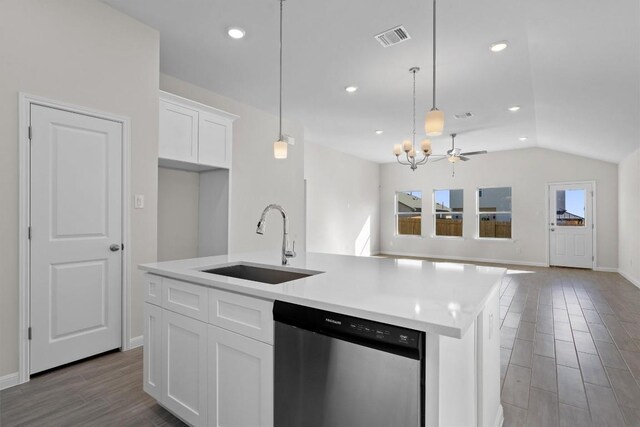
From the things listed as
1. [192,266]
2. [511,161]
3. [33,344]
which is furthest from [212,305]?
[511,161]

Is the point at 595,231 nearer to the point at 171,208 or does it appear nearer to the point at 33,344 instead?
the point at 171,208

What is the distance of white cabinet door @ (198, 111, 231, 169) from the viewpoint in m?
3.70

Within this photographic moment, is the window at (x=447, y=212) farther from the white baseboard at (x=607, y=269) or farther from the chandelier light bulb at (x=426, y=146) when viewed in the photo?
the chandelier light bulb at (x=426, y=146)

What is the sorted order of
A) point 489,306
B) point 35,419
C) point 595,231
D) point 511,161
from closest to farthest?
point 489,306, point 35,419, point 595,231, point 511,161

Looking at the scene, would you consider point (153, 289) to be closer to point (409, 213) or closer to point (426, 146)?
point (426, 146)

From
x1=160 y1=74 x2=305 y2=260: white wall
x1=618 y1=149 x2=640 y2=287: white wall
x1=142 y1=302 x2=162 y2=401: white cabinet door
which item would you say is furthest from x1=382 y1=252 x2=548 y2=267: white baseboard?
x1=142 y1=302 x2=162 y2=401: white cabinet door

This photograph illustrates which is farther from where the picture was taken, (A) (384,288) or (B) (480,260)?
(B) (480,260)

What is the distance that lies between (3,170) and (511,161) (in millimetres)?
9039

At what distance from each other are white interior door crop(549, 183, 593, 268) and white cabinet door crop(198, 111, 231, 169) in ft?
24.5

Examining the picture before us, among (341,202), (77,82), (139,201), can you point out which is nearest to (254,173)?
(139,201)

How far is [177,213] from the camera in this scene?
158 inches

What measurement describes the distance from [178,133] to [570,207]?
8278 millimetres

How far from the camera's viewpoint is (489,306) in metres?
1.60

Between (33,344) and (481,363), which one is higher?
(481,363)
